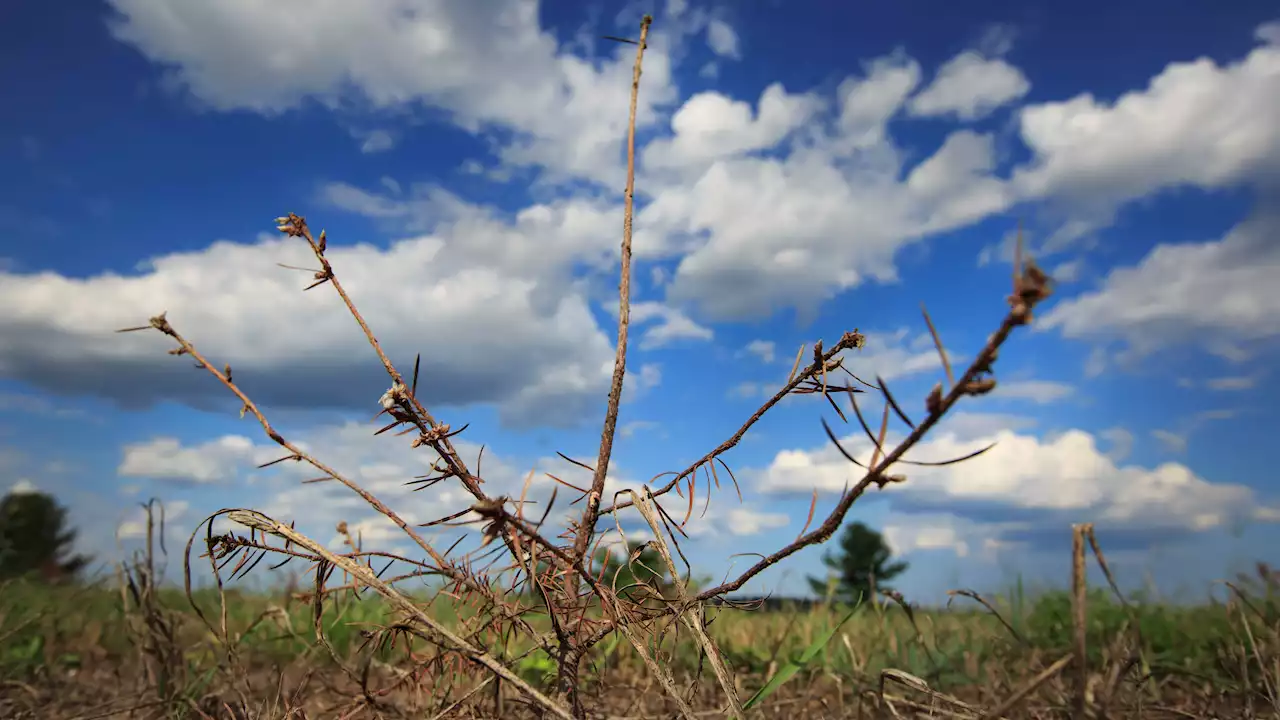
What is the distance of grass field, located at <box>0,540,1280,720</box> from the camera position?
8.46 ft

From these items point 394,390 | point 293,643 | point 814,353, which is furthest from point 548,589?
point 293,643

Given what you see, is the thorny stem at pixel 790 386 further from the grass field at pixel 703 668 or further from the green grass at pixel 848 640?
the green grass at pixel 848 640

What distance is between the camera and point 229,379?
2152mm

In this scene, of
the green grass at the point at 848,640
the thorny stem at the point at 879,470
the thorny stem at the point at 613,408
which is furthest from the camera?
the green grass at the point at 848,640

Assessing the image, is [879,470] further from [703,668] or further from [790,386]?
[703,668]

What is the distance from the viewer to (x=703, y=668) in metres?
4.29

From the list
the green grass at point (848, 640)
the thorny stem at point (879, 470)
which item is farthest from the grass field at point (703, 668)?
the thorny stem at point (879, 470)

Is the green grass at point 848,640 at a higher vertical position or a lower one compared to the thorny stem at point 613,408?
lower

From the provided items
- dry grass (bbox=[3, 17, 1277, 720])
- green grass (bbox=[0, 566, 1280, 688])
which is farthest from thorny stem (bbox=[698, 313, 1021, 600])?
green grass (bbox=[0, 566, 1280, 688])

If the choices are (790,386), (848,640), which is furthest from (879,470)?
(848,640)

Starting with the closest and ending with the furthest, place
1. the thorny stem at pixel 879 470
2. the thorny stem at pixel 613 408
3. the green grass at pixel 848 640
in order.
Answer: the thorny stem at pixel 879 470 < the thorny stem at pixel 613 408 < the green grass at pixel 848 640

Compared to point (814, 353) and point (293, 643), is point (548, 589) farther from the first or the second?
point (293, 643)

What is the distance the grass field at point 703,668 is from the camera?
258 cm

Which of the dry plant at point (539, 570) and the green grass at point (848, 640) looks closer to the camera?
the dry plant at point (539, 570)
